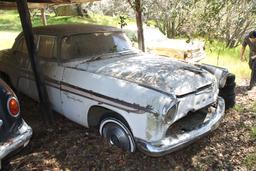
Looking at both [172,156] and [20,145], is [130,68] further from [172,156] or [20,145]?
[20,145]

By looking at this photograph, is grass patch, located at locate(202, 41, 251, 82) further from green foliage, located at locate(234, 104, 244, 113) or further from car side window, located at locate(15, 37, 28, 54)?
car side window, located at locate(15, 37, 28, 54)

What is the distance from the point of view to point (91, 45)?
5371 mm

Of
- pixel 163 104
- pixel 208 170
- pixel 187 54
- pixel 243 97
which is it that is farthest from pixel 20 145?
pixel 187 54

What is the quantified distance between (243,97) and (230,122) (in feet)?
5.31

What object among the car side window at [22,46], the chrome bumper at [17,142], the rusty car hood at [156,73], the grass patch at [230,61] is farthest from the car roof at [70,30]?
the grass patch at [230,61]

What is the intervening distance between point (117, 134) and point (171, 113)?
919mm

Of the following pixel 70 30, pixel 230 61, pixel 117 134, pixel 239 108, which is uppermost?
pixel 70 30

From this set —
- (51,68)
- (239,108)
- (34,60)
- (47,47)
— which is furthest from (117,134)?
(239,108)

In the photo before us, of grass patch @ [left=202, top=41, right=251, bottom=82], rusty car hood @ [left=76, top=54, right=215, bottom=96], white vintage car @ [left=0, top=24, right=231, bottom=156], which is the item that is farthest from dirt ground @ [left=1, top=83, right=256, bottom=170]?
grass patch @ [left=202, top=41, right=251, bottom=82]

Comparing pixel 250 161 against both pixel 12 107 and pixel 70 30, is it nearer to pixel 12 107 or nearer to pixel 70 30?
pixel 12 107

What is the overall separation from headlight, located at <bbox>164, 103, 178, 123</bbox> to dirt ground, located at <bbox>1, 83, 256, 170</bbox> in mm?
766

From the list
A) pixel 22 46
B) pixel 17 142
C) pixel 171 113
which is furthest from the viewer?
pixel 22 46

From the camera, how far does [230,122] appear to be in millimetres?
5438

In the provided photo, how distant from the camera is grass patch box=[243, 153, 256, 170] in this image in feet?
13.9
